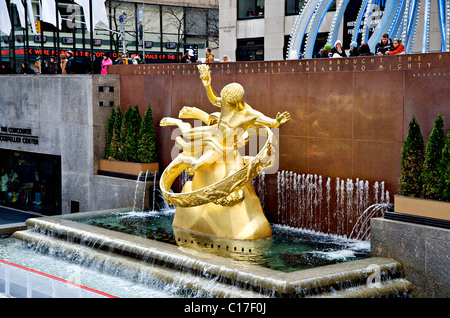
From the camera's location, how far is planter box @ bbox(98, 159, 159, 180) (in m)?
18.1

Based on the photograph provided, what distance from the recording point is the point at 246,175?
44.6ft

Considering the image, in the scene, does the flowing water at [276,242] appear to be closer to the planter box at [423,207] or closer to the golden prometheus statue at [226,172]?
the golden prometheus statue at [226,172]

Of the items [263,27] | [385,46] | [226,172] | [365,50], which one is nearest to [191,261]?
[226,172]

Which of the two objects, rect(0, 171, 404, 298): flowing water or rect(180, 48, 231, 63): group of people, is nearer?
rect(0, 171, 404, 298): flowing water

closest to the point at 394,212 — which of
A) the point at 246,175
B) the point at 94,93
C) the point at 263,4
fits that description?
the point at 246,175

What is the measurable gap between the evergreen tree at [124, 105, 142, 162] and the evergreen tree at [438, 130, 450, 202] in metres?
8.73

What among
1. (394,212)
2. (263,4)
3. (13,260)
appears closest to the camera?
(394,212)

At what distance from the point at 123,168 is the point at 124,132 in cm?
95

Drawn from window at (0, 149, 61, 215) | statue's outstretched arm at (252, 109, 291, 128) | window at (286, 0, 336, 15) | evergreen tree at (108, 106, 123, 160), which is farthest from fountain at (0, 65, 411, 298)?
window at (286, 0, 336, 15)

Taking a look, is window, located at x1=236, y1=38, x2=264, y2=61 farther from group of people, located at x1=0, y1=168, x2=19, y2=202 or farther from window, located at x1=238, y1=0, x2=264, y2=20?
group of people, located at x1=0, y1=168, x2=19, y2=202

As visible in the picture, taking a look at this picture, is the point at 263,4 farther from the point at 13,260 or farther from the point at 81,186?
the point at 13,260

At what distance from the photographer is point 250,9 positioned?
3675 cm

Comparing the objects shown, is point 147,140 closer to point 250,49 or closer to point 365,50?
point 365,50
